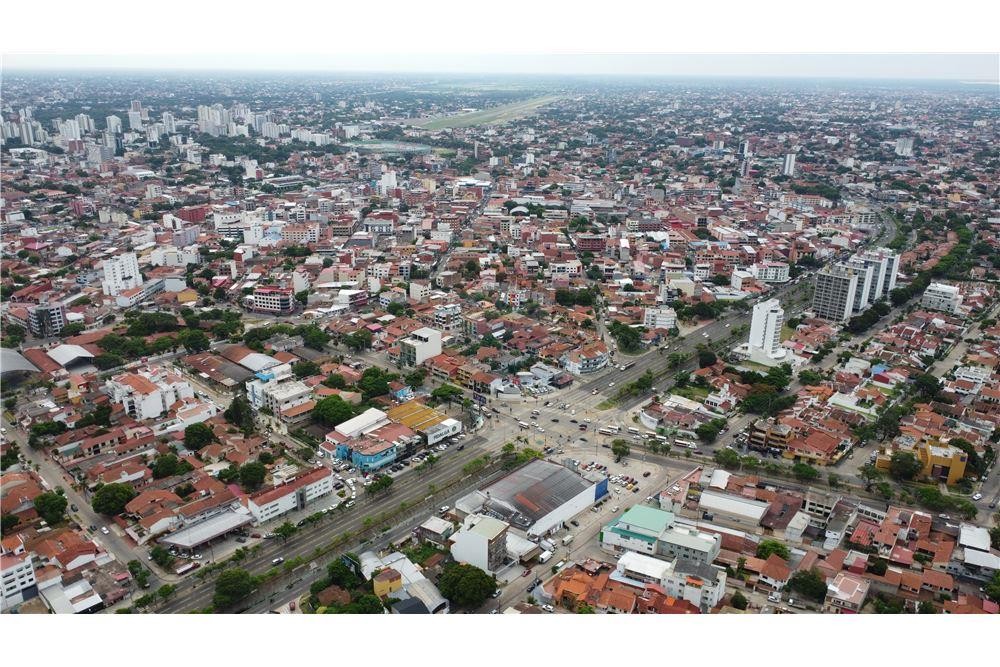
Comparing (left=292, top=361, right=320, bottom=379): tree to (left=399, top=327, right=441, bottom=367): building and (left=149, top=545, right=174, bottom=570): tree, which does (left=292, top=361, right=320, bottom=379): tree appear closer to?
(left=399, top=327, right=441, bottom=367): building

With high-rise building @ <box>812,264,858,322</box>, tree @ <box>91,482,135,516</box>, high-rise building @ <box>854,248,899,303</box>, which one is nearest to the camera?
tree @ <box>91,482,135,516</box>

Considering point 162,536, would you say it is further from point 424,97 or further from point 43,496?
point 424,97

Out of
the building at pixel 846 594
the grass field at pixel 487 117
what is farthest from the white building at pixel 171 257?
the grass field at pixel 487 117

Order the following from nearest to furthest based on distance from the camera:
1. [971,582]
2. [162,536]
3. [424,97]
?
[971,582]
[162,536]
[424,97]

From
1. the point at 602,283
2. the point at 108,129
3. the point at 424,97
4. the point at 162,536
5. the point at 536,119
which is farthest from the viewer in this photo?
the point at 424,97

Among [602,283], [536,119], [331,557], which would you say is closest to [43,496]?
[331,557]

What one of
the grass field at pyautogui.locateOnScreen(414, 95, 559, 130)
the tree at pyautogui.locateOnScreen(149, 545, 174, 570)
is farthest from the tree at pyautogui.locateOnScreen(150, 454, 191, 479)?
the grass field at pyautogui.locateOnScreen(414, 95, 559, 130)
